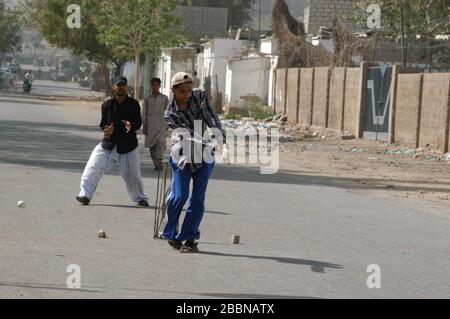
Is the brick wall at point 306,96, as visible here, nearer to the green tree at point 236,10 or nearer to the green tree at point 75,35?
the green tree at point 75,35

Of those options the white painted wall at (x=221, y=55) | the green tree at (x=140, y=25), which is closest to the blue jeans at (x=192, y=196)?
the green tree at (x=140, y=25)

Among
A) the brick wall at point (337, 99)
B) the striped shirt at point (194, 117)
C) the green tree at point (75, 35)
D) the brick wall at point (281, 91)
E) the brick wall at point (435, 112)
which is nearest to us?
the striped shirt at point (194, 117)

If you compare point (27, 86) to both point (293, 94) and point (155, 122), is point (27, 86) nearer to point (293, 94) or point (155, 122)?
point (293, 94)

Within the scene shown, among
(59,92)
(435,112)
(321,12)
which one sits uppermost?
(321,12)

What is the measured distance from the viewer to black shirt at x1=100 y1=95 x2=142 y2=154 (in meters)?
14.1

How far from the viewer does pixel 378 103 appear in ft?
105

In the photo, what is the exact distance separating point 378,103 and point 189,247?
22.4 m

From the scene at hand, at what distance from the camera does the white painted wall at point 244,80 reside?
50.9m

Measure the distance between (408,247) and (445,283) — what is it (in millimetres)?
2450

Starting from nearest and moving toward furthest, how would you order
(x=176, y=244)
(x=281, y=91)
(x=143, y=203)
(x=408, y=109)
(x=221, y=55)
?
1. (x=176, y=244)
2. (x=143, y=203)
3. (x=408, y=109)
4. (x=281, y=91)
5. (x=221, y=55)

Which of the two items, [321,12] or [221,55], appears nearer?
[221,55]

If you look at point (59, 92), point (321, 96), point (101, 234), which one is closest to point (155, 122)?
point (101, 234)

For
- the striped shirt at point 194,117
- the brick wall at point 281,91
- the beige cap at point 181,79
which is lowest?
the brick wall at point 281,91

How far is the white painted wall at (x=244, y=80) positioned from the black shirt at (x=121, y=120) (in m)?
36.4
